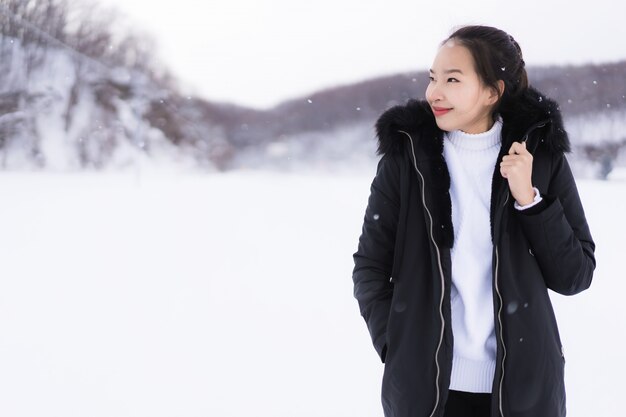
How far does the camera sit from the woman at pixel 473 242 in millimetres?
789

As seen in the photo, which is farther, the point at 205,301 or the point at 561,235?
the point at 205,301

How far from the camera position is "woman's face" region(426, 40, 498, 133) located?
0.85m

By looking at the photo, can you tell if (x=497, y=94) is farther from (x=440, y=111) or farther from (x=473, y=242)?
(x=473, y=242)

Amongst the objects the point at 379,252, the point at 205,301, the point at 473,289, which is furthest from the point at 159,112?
the point at 473,289

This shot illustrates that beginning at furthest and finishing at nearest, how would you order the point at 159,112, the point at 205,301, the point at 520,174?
1. the point at 159,112
2. the point at 205,301
3. the point at 520,174

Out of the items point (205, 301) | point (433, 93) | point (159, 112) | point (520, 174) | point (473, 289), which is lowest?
point (205, 301)

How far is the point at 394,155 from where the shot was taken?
0.88 metres

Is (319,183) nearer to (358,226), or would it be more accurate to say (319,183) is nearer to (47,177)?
(358,226)

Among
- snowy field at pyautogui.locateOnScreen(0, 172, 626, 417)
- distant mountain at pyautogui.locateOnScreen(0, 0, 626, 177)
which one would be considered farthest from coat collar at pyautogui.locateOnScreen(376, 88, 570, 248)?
distant mountain at pyautogui.locateOnScreen(0, 0, 626, 177)

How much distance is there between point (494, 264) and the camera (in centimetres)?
79

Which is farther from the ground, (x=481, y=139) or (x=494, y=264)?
(x=481, y=139)

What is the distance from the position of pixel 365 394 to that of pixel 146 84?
6.49 ft

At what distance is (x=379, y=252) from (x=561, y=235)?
27 centimetres

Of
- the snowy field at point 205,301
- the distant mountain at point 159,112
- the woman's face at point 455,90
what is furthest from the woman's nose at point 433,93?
the distant mountain at point 159,112
